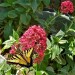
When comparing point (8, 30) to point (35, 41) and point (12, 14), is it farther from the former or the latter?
point (35, 41)

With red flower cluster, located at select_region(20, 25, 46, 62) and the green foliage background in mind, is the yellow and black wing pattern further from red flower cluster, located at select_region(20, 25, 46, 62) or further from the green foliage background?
red flower cluster, located at select_region(20, 25, 46, 62)

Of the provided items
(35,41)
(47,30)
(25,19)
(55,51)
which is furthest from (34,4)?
(35,41)

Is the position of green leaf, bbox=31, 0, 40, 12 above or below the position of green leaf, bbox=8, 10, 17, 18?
above

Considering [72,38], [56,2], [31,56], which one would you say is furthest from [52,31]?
[56,2]

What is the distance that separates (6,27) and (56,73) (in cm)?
67

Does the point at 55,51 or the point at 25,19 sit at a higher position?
the point at 25,19

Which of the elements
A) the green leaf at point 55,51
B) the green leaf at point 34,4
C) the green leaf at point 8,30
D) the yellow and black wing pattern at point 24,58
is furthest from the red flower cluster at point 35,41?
the green leaf at point 8,30

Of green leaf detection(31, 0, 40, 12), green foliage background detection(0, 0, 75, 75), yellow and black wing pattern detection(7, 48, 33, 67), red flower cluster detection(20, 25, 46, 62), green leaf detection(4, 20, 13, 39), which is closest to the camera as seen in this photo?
red flower cluster detection(20, 25, 46, 62)

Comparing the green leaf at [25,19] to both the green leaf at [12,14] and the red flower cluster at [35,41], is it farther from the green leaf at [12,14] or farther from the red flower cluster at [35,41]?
the red flower cluster at [35,41]

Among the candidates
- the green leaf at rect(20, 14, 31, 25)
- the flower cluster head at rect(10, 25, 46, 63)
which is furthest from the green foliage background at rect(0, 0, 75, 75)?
the flower cluster head at rect(10, 25, 46, 63)

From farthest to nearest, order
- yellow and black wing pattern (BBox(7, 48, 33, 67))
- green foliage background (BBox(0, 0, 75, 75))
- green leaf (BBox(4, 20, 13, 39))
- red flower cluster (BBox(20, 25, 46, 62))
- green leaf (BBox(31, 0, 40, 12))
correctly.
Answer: green leaf (BBox(4, 20, 13, 39))
green leaf (BBox(31, 0, 40, 12))
green foliage background (BBox(0, 0, 75, 75))
yellow and black wing pattern (BBox(7, 48, 33, 67))
red flower cluster (BBox(20, 25, 46, 62))

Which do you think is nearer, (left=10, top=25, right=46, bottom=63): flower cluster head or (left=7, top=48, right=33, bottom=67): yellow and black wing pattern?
(left=10, top=25, right=46, bottom=63): flower cluster head

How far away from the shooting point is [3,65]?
2.37 metres

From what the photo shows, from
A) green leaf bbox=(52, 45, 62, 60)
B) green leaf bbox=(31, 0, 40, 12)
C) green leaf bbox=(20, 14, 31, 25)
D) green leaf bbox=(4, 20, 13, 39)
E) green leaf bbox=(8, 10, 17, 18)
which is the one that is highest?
green leaf bbox=(31, 0, 40, 12)
